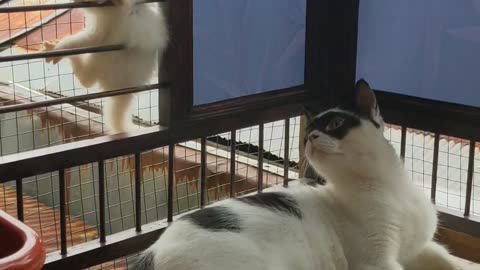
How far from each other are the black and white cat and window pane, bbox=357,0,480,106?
31cm

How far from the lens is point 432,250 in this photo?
1.92 metres

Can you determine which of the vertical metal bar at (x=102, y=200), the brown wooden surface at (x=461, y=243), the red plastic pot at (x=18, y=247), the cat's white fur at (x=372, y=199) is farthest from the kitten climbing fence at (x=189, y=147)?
the red plastic pot at (x=18, y=247)

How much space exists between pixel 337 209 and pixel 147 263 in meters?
0.57

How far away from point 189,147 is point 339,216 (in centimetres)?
85

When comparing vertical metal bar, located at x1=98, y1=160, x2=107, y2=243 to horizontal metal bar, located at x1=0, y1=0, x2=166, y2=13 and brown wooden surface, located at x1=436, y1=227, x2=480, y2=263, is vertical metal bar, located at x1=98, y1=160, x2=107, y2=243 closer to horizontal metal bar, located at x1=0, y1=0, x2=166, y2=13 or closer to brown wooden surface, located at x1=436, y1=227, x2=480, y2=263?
horizontal metal bar, located at x1=0, y1=0, x2=166, y2=13

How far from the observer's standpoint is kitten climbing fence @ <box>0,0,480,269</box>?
1762mm

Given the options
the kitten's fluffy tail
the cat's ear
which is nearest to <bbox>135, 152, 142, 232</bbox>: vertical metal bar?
the kitten's fluffy tail

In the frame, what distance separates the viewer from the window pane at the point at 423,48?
193cm

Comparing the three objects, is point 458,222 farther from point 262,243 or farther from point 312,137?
point 262,243

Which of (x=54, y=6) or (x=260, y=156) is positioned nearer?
(x=54, y=6)

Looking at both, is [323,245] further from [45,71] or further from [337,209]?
[45,71]

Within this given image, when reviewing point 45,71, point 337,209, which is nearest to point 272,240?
point 337,209

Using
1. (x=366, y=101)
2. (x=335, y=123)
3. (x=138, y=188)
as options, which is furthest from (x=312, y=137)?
(x=138, y=188)

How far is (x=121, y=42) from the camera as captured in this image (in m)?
1.88
